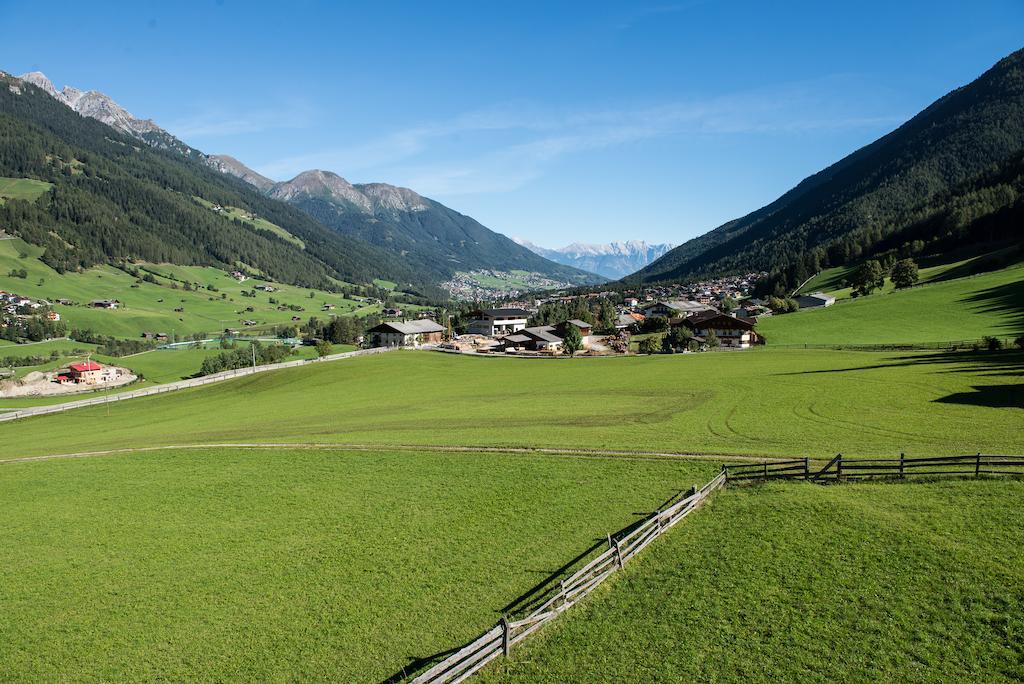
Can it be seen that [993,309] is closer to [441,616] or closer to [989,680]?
[989,680]

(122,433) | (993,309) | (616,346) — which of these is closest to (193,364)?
(122,433)

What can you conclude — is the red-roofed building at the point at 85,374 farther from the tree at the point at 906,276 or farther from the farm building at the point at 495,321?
the tree at the point at 906,276

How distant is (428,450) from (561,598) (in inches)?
901

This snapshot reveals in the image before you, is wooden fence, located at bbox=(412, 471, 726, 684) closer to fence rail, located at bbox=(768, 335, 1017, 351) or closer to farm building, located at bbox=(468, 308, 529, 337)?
fence rail, located at bbox=(768, 335, 1017, 351)

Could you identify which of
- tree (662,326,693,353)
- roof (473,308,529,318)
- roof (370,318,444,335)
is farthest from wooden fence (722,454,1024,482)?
roof (473,308,529,318)

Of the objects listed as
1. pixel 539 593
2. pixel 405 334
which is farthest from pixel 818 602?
pixel 405 334

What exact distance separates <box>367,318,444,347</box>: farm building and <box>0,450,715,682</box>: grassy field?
333 feet

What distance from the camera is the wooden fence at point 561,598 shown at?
54.5 feet

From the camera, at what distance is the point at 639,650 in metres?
17.8

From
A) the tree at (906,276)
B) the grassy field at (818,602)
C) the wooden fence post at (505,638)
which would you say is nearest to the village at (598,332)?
the tree at (906,276)

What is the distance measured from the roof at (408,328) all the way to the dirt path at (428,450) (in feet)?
311

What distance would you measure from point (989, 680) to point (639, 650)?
9653 mm

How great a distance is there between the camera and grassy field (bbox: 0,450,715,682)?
63.1 feet

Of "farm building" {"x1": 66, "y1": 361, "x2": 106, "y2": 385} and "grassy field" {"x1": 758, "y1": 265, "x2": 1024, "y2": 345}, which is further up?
"farm building" {"x1": 66, "y1": 361, "x2": 106, "y2": 385}
